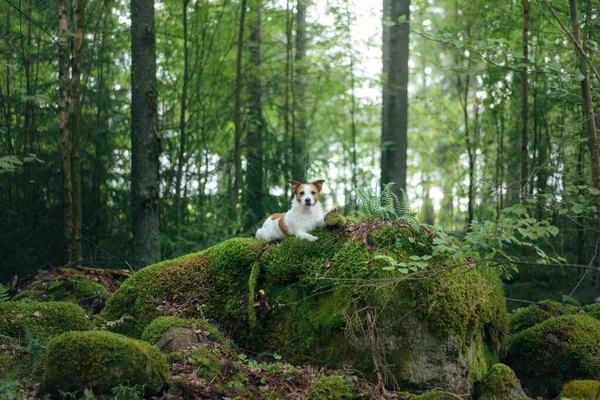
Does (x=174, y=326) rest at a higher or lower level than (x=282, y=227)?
lower

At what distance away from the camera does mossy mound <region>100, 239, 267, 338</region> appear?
652 cm

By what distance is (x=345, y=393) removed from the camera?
4934 mm

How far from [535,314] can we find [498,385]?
2.35 meters

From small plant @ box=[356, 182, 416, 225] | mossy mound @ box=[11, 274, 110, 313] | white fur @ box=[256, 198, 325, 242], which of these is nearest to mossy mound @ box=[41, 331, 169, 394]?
white fur @ box=[256, 198, 325, 242]

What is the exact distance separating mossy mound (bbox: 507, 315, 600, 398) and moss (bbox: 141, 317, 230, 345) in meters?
3.37

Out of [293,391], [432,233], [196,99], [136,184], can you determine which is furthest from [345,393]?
[196,99]

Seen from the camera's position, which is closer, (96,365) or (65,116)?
(96,365)

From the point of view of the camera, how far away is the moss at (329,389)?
485 cm

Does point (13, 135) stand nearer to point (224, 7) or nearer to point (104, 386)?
point (224, 7)

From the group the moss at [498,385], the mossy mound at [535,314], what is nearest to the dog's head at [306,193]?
the moss at [498,385]

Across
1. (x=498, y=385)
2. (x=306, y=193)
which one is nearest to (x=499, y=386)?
(x=498, y=385)

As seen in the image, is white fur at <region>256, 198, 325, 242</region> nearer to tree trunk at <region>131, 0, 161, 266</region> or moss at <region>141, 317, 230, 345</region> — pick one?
moss at <region>141, 317, 230, 345</region>

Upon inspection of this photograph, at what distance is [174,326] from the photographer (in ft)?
19.5

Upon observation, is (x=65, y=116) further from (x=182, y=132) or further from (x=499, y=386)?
(x=499, y=386)
